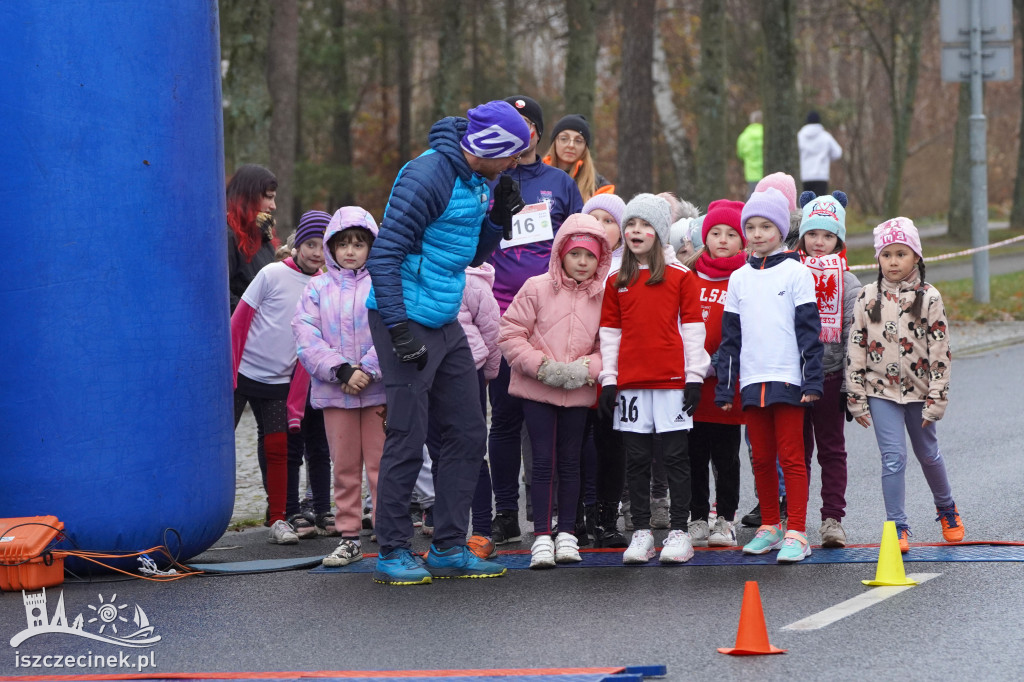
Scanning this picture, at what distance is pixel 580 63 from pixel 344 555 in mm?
15901

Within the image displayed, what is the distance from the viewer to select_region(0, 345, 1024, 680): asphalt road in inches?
203

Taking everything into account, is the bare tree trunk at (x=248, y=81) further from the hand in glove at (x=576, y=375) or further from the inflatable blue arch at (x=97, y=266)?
the hand in glove at (x=576, y=375)

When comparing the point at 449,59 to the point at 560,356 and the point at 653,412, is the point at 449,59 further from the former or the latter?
the point at 653,412

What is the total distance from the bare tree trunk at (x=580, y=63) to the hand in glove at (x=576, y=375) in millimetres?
15004

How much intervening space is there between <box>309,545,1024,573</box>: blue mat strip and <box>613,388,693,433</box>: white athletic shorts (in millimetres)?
620

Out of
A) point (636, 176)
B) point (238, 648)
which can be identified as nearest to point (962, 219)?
point (636, 176)

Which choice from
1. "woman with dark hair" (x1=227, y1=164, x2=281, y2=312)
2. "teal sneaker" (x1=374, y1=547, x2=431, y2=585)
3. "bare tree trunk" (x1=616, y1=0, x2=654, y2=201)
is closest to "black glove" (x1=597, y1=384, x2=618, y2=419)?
"teal sneaker" (x1=374, y1=547, x2=431, y2=585)

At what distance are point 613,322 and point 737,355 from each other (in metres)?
0.60

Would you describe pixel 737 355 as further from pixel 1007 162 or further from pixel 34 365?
pixel 1007 162

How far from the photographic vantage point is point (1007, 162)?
4612 centimetres

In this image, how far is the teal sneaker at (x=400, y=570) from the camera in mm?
6535

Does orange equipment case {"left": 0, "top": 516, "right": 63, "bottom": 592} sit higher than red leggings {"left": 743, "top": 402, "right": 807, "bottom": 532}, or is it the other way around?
red leggings {"left": 743, "top": 402, "right": 807, "bottom": 532}

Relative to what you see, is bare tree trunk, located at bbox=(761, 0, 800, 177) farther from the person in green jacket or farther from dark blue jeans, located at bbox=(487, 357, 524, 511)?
dark blue jeans, located at bbox=(487, 357, 524, 511)

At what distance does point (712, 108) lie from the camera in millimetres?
22641
